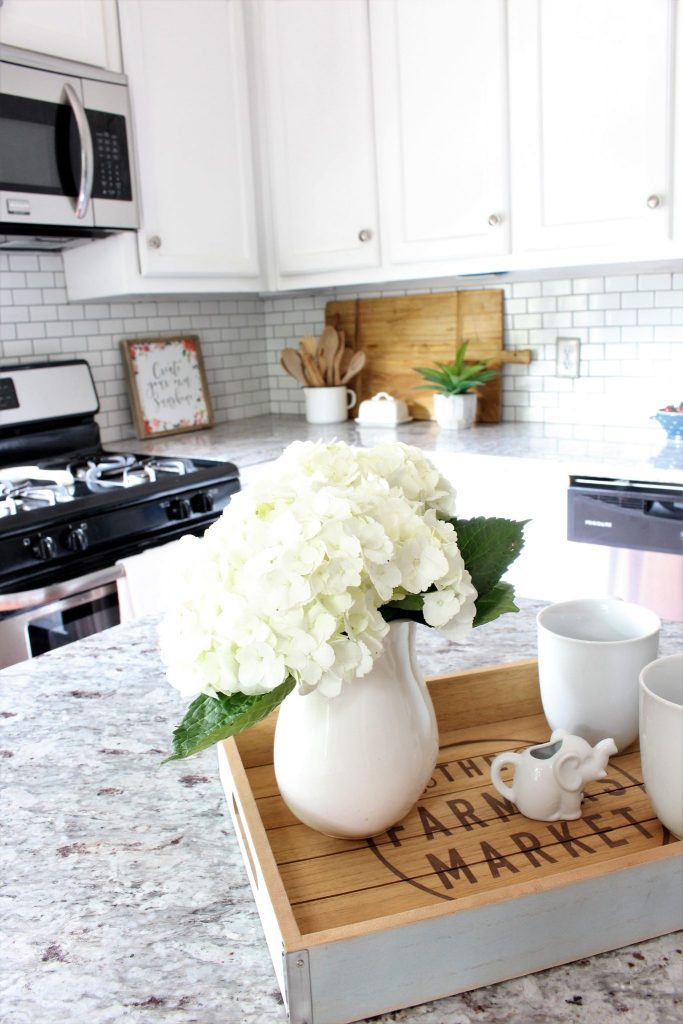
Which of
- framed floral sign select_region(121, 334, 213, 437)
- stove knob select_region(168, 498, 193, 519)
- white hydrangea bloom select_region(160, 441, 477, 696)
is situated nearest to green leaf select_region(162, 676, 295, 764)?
white hydrangea bloom select_region(160, 441, 477, 696)

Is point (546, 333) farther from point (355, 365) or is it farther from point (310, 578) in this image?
point (310, 578)

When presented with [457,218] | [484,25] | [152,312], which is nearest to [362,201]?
[457,218]

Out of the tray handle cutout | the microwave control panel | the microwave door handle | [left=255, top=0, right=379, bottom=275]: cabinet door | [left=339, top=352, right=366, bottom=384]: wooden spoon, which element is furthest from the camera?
[left=339, top=352, right=366, bottom=384]: wooden spoon

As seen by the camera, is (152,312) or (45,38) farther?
(152,312)

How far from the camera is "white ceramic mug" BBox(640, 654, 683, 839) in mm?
668

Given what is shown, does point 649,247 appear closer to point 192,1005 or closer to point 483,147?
point 483,147

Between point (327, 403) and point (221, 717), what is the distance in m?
2.73

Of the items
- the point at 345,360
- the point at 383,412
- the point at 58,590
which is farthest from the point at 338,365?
the point at 58,590

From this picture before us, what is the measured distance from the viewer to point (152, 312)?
3.24 meters

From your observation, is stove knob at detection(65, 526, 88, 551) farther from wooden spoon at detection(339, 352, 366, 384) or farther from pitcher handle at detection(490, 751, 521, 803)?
pitcher handle at detection(490, 751, 521, 803)

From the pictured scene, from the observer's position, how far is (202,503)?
2.45 metres

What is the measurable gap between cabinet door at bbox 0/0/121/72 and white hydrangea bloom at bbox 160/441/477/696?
7.24 ft

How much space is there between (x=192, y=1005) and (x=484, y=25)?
8.44 ft

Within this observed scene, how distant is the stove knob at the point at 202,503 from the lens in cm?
244
